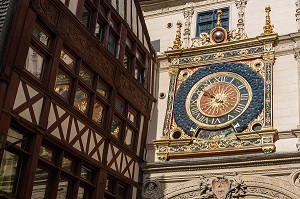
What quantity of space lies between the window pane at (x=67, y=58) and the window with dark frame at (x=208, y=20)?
552 cm

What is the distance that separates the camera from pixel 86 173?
10.6 metres

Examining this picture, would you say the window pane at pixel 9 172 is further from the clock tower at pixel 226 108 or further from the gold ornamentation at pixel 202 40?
the gold ornamentation at pixel 202 40

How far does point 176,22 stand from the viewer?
1534 cm

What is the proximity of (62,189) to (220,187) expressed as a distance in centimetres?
419

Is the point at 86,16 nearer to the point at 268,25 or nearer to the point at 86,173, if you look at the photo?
the point at 86,173

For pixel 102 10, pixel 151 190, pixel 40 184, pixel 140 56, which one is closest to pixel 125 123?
pixel 151 190

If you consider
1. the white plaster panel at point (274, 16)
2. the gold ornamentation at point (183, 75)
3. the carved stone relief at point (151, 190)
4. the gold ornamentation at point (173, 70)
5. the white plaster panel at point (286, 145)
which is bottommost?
the carved stone relief at point (151, 190)

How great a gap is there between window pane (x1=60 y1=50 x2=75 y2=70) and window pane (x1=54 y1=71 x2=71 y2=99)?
0.95ft

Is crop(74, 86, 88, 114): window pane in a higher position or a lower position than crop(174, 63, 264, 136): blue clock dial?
lower

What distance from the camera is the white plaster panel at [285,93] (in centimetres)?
1222

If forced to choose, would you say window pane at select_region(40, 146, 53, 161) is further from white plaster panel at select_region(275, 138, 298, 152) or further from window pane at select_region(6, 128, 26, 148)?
white plaster panel at select_region(275, 138, 298, 152)

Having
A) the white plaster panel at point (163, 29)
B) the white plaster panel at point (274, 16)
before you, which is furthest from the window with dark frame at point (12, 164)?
the white plaster panel at point (274, 16)

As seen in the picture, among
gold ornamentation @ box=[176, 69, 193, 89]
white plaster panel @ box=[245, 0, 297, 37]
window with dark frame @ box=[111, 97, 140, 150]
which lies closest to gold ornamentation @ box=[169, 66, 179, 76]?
gold ornamentation @ box=[176, 69, 193, 89]

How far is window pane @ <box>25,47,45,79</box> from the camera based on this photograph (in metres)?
8.95
